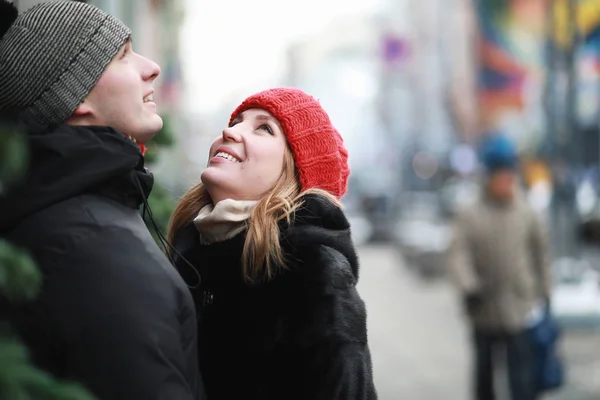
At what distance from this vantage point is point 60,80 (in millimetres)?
2307

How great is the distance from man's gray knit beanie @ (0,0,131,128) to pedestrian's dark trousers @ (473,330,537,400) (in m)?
5.60

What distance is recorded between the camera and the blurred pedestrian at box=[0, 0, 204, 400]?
6.63 feet

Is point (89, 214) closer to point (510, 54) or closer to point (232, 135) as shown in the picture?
point (232, 135)

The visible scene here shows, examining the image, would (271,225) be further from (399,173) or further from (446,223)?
(399,173)

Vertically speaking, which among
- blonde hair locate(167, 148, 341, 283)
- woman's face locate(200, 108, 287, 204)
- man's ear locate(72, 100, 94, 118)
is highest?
man's ear locate(72, 100, 94, 118)

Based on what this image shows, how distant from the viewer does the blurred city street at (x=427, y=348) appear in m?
9.98

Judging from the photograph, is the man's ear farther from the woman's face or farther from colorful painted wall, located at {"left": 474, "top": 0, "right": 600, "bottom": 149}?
colorful painted wall, located at {"left": 474, "top": 0, "right": 600, "bottom": 149}

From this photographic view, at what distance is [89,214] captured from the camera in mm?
2137

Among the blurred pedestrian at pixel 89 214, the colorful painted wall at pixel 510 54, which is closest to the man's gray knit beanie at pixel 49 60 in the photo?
the blurred pedestrian at pixel 89 214

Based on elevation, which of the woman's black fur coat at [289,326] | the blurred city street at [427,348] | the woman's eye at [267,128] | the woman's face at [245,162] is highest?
the woman's eye at [267,128]

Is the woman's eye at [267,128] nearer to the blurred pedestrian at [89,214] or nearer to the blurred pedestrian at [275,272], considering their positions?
the blurred pedestrian at [275,272]

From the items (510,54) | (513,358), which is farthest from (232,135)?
(510,54)

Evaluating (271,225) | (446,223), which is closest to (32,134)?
(271,225)

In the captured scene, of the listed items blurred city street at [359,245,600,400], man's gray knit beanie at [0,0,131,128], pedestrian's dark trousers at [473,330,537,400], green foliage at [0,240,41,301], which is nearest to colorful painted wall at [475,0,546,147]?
blurred city street at [359,245,600,400]
